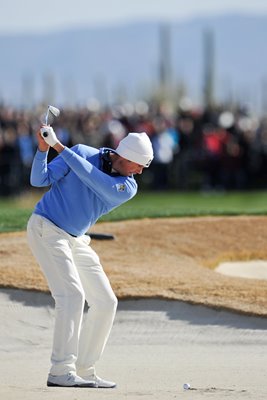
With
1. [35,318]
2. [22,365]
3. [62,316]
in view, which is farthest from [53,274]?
[35,318]

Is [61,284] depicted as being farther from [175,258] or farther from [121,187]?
[175,258]

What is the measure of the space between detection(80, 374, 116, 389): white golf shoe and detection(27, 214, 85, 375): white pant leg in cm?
25

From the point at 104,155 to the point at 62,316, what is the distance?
125 centimetres

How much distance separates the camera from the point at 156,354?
11133mm

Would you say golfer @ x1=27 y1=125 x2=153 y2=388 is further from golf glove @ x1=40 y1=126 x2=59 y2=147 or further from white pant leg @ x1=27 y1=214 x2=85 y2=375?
golf glove @ x1=40 y1=126 x2=59 y2=147

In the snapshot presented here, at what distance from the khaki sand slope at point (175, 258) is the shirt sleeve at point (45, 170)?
3.15 m

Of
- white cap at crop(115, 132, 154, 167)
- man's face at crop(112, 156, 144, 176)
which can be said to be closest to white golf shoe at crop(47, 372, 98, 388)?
man's face at crop(112, 156, 144, 176)

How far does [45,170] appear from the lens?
920 centimetres

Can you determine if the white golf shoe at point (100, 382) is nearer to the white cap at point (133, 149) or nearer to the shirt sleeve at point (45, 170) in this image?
the shirt sleeve at point (45, 170)

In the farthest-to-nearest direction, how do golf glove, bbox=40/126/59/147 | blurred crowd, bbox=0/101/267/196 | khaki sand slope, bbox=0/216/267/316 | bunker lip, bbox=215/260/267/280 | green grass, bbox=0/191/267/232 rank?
blurred crowd, bbox=0/101/267/196
green grass, bbox=0/191/267/232
bunker lip, bbox=215/260/267/280
khaki sand slope, bbox=0/216/267/316
golf glove, bbox=40/126/59/147

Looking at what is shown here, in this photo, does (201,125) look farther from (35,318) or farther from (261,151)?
(35,318)

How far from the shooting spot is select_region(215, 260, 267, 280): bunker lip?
47.4 feet

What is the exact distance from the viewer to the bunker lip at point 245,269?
14.5 m

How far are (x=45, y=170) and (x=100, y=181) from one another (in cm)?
41
